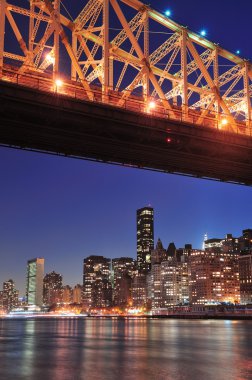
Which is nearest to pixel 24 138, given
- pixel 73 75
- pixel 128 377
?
pixel 73 75

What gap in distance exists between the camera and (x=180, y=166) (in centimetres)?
3975

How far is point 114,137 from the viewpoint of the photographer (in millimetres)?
33594

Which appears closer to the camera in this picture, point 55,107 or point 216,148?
point 55,107

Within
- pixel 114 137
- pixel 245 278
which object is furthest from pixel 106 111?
pixel 245 278

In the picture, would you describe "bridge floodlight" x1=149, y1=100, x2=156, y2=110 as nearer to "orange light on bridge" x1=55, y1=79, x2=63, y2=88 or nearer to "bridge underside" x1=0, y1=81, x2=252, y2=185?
"bridge underside" x1=0, y1=81, x2=252, y2=185

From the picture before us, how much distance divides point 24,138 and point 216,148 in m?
13.0

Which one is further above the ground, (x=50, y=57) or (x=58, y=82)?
(x=50, y=57)

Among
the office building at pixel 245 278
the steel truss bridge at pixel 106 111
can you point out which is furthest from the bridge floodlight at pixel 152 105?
the office building at pixel 245 278

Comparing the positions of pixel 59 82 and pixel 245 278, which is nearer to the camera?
pixel 59 82

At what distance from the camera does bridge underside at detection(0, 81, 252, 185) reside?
29641 mm

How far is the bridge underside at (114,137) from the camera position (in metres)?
29.6

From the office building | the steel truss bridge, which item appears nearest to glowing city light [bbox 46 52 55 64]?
the steel truss bridge

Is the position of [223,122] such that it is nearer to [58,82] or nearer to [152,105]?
[152,105]

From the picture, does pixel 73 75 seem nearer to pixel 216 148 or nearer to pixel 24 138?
pixel 24 138
